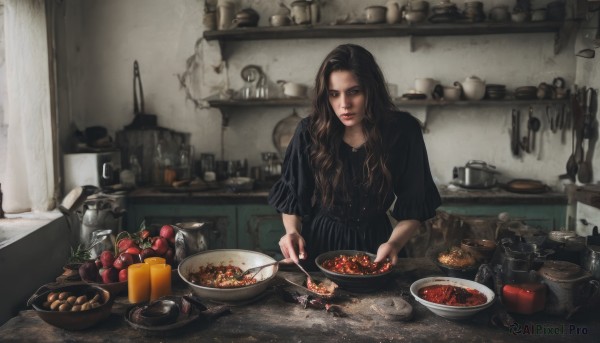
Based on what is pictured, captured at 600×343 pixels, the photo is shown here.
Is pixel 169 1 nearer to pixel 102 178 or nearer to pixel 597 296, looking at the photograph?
pixel 102 178

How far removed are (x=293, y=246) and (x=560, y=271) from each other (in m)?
0.96

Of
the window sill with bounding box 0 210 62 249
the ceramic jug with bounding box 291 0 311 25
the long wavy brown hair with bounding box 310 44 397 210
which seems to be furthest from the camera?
the ceramic jug with bounding box 291 0 311 25

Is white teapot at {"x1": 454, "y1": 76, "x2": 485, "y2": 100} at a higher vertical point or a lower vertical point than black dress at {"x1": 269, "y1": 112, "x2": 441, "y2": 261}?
higher

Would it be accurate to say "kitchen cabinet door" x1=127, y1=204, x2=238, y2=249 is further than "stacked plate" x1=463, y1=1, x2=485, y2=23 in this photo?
No

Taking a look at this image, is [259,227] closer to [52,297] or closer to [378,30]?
[378,30]

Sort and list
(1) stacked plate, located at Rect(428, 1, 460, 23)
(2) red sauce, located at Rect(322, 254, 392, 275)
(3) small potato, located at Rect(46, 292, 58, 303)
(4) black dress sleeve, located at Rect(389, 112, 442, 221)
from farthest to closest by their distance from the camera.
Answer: (1) stacked plate, located at Rect(428, 1, 460, 23) → (4) black dress sleeve, located at Rect(389, 112, 442, 221) → (2) red sauce, located at Rect(322, 254, 392, 275) → (3) small potato, located at Rect(46, 292, 58, 303)

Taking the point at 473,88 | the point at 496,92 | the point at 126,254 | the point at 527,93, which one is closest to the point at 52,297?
the point at 126,254

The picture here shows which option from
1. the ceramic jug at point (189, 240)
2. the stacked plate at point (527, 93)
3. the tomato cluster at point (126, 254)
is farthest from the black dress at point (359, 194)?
the stacked plate at point (527, 93)

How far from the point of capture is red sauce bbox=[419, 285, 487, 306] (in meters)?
1.50

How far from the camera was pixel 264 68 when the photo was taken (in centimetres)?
453

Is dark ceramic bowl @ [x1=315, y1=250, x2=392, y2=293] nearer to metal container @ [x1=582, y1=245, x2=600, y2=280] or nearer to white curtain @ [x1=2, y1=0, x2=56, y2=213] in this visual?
metal container @ [x1=582, y1=245, x2=600, y2=280]

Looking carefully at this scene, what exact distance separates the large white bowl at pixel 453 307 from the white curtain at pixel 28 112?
2945 millimetres

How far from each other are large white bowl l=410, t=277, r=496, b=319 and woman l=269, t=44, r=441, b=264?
30 cm

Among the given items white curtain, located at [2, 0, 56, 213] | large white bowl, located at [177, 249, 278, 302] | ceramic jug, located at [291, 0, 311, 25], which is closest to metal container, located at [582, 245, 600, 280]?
large white bowl, located at [177, 249, 278, 302]
